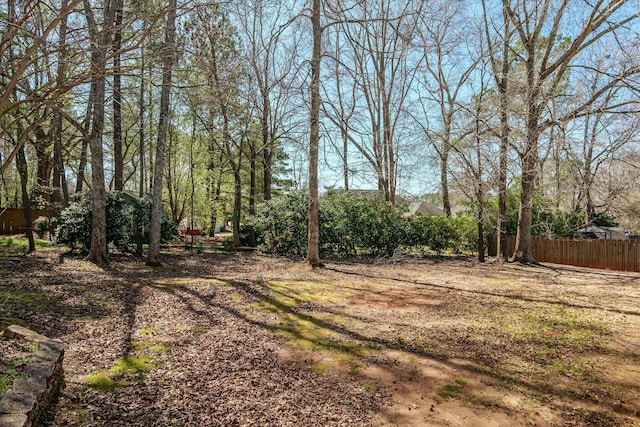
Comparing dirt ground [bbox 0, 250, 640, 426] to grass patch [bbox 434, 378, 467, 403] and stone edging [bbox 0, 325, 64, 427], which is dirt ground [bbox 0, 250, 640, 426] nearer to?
grass patch [bbox 434, 378, 467, 403]

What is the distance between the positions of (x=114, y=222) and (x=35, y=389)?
8.74m

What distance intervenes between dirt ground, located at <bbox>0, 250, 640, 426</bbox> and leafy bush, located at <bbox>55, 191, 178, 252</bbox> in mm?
2059

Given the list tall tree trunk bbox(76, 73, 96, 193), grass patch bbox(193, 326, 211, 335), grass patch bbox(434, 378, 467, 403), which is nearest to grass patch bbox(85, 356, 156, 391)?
grass patch bbox(193, 326, 211, 335)

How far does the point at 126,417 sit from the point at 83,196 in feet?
30.9

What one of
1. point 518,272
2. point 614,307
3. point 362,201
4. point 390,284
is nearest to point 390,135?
point 362,201

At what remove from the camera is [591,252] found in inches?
468

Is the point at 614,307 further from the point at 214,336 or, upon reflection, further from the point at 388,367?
the point at 214,336

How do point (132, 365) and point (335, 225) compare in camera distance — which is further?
point (335, 225)

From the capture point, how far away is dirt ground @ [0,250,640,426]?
274cm

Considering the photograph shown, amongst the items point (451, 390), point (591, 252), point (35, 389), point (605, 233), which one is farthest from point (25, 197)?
point (605, 233)

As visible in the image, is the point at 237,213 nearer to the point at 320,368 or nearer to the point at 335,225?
the point at 335,225

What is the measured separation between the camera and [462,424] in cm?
259

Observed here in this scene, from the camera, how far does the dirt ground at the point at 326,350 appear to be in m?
2.74

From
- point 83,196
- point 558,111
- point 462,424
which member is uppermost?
point 558,111
